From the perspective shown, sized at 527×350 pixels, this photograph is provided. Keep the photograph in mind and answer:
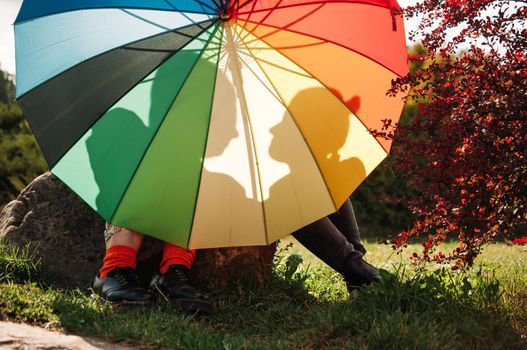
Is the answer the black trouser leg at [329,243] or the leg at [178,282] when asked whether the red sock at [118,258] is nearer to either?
the leg at [178,282]

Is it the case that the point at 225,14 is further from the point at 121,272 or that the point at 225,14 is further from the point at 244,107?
the point at 121,272

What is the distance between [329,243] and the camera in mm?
3898

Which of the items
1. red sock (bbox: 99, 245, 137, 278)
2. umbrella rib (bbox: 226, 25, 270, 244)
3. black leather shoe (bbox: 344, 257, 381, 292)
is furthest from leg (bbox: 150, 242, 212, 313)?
black leather shoe (bbox: 344, 257, 381, 292)

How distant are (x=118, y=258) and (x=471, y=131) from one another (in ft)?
6.52

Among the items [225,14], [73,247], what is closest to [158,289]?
[73,247]

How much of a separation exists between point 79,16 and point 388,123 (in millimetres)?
1724

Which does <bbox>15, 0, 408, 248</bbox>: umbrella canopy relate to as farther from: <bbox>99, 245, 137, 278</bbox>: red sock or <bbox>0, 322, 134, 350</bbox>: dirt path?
<bbox>0, 322, 134, 350</bbox>: dirt path

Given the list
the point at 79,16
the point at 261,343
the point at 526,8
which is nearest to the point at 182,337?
the point at 261,343

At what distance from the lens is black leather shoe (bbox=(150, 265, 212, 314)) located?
346 cm

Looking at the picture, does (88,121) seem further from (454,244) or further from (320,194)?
(454,244)

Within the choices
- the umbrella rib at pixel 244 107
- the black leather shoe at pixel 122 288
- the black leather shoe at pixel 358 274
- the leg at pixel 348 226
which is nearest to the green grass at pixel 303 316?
the black leather shoe at pixel 122 288

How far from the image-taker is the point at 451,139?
3363 mm

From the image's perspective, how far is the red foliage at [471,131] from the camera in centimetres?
328

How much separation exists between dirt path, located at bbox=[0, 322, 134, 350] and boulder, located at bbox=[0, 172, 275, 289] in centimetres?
94
